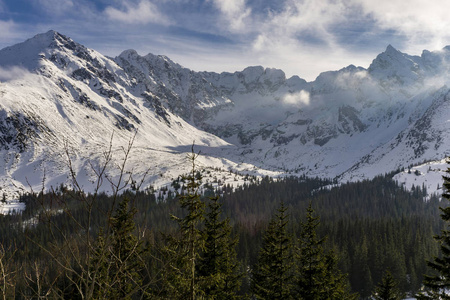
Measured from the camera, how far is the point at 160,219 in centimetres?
11556

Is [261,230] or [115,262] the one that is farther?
[261,230]

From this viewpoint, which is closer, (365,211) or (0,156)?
(365,211)

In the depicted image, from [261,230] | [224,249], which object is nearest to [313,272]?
[224,249]

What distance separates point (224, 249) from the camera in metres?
21.1

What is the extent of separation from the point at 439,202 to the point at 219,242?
6161 inches

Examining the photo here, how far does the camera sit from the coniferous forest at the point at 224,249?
557 cm

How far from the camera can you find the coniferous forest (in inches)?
219

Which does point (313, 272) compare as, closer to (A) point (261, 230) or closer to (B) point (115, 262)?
(B) point (115, 262)

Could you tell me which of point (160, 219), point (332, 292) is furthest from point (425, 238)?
point (160, 219)

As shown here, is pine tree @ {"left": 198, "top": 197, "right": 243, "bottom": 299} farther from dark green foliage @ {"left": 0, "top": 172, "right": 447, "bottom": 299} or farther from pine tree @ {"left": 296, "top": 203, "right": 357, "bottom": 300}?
pine tree @ {"left": 296, "top": 203, "right": 357, "bottom": 300}

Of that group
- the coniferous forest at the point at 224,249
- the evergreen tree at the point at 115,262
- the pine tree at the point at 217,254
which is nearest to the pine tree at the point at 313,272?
the coniferous forest at the point at 224,249

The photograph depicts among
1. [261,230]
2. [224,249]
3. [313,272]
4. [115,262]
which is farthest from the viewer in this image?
[261,230]

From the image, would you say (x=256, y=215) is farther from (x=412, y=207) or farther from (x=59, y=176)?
(x=59, y=176)

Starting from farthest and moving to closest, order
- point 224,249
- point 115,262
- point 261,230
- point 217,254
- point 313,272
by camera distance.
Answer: point 261,230 < point 224,249 < point 217,254 < point 313,272 < point 115,262
